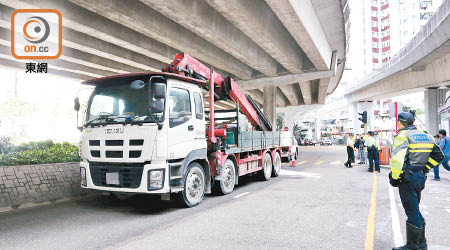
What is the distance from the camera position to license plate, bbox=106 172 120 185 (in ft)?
20.0

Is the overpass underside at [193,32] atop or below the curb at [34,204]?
atop

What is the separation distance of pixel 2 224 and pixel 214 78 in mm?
5535

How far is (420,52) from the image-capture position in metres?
19.2

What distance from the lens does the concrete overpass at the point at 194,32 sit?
11500 millimetres

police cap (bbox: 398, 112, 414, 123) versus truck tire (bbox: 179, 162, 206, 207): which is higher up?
police cap (bbox: 398, 112, 414, 123)

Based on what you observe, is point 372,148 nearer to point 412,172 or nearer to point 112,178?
point 412,172

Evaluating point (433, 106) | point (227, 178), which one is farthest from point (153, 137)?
point (433, 106)

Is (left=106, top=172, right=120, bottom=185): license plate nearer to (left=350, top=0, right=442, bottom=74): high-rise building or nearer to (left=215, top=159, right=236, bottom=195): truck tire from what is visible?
(left=215, top=159, right=236, bottom=195): truck tire

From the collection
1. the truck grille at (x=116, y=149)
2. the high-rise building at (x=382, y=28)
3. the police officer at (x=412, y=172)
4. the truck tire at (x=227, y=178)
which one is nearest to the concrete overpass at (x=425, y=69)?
the truck tire at (x=227, y=178)

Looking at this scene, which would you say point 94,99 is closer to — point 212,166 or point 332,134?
point 212,166

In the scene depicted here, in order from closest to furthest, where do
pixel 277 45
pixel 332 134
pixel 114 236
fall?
1. pixel 114 236
2. pixel 277 45
3. pixel 332 134

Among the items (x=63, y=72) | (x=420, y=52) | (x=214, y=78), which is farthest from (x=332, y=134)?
(x=214, y=78)

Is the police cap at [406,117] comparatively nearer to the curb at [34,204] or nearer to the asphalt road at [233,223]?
the asphalt road at [233,223]

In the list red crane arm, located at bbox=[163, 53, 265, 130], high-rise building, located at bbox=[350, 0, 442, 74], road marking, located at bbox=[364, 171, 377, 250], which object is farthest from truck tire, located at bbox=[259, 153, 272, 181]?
high-rise building, located at bbox=[350, 0, 442, 74]
